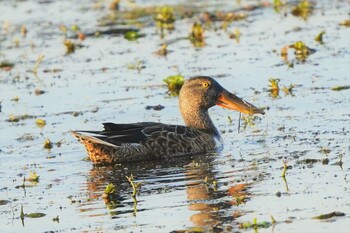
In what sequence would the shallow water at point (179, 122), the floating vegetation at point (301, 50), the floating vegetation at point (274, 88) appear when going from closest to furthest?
the shallow water at point (179, 122) < the floating vegetation at point (274, 88) < the floating vegetation at point (301, 50)

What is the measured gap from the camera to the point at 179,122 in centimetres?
1630

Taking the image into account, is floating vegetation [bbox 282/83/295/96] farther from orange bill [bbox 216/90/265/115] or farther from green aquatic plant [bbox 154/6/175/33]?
green aquatic plant [bbox 154/6/175/33]

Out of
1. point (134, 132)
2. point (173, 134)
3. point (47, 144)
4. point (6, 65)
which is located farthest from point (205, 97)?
point (6, 65)

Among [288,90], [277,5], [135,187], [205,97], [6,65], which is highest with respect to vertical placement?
[277,5]

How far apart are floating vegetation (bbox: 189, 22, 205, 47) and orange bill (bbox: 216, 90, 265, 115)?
20.8 ft

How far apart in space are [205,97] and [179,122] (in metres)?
1.01

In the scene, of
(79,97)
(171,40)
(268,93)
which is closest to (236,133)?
(268,93)

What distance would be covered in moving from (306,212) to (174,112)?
6.47 meters

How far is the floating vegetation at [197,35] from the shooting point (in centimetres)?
2183

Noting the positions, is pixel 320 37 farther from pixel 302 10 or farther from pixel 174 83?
pixel 174 83

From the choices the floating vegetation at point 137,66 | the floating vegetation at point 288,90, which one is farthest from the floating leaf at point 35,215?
the floating vegetation at point 137,66

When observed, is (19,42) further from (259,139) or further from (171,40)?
(259,139)

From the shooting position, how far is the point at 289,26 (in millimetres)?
22781

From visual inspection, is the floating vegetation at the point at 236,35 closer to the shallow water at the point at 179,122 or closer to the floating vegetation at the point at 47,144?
the shallow water at the point at 179,122
